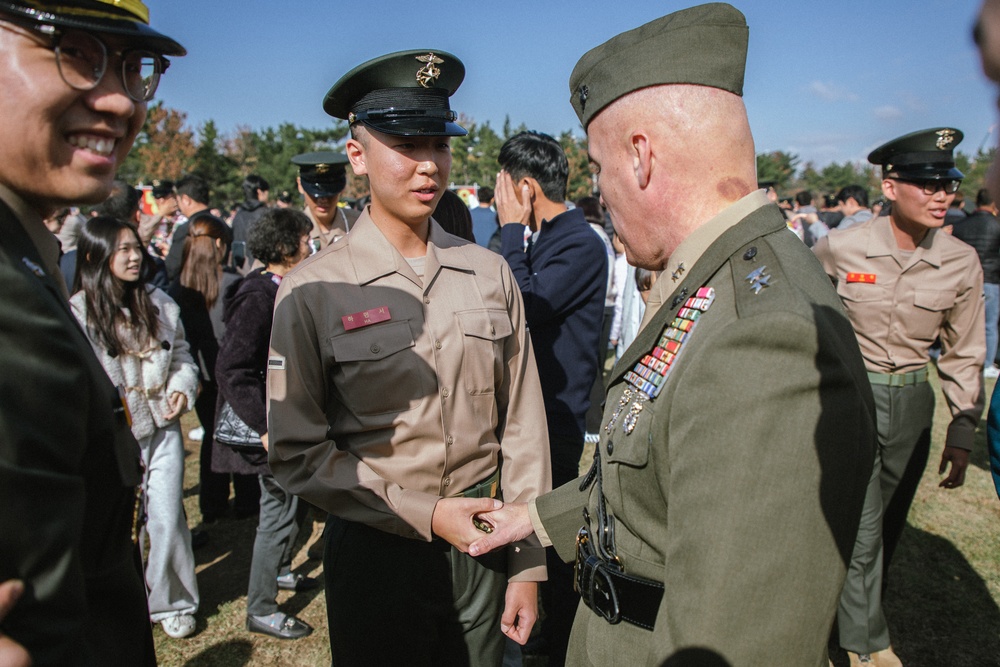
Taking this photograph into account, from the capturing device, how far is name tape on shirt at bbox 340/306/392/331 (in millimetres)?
1957

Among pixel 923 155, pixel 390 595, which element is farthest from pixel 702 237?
pixel 923 155

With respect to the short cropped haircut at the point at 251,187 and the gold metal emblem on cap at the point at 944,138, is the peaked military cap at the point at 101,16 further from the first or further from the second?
the short cropped haircut at the point at 251,187

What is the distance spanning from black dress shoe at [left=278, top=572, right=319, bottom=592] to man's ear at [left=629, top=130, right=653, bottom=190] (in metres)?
3.60

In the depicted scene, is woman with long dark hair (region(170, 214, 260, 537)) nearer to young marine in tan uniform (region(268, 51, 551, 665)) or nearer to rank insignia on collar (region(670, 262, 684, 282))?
young marine in tan uniform (region(268, 51, 551, 665))

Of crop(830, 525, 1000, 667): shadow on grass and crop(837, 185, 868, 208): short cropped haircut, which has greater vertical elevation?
crop(837, 185, 868, 208): short cropped haircut

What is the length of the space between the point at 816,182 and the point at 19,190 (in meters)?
53.2

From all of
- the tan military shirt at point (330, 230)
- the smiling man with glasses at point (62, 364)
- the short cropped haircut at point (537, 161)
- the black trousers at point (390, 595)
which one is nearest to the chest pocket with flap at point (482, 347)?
the black trousers at point (390, 595)

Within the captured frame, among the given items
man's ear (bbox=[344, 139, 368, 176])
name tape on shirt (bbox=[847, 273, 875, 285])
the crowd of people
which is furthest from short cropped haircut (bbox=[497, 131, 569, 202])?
name tape on shirt (bbox=[847, 273, 875, 285])

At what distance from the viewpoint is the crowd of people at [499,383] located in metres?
1.00

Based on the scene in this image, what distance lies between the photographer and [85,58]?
1.13 metres

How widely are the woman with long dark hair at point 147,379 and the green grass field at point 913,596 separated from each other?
0.82 feet

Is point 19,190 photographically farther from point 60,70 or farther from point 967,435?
point 967,435

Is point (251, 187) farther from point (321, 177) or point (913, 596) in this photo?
point (913, 596)

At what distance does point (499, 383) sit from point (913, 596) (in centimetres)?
336
